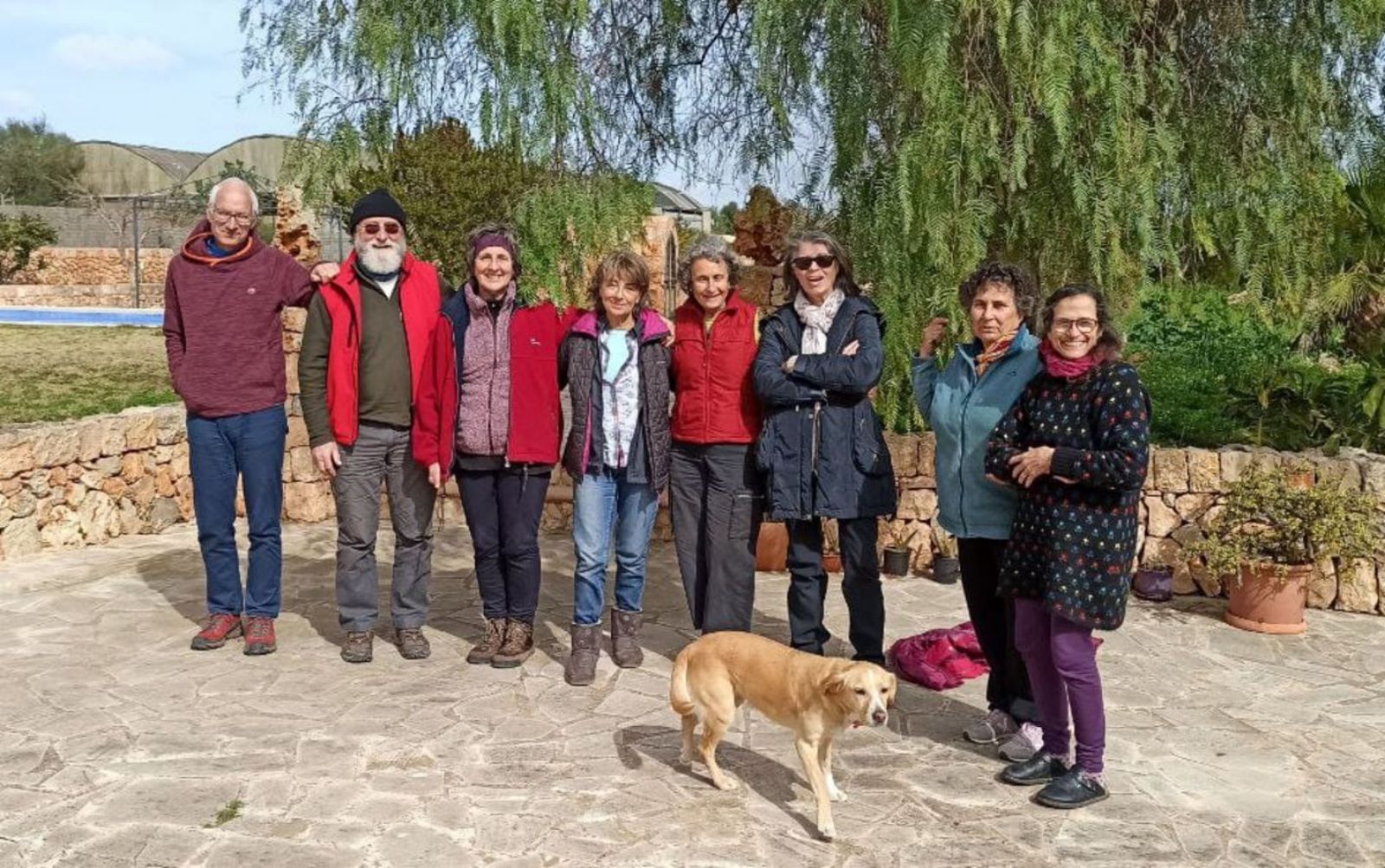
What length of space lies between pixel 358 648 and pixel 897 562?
3.19m

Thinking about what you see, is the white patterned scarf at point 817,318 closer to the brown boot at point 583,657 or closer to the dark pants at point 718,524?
the dark pants at point 718,524

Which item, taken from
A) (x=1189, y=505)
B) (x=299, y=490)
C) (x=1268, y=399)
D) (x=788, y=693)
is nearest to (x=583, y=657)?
(x=788, y=693)

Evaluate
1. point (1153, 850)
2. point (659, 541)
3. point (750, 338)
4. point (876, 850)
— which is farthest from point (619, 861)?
point (659, 541)

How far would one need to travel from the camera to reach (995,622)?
4148 millimetres

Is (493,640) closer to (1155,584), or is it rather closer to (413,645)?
(413,645)

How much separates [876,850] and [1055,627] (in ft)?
2.79

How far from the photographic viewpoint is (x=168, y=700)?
4621mm

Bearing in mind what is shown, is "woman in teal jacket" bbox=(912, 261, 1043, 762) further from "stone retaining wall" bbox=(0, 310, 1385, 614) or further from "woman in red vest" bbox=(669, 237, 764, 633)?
"stone retaining wall" bbox=(0, 310, 1385, 614)

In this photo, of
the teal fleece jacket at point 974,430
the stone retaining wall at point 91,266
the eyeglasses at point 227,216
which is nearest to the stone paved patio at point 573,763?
the teal fleece jacket at point 974,430

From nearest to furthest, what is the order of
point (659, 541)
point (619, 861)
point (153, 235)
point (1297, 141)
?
point (619, 861), point (1297, 141), point (659, 541), point (153, 235)

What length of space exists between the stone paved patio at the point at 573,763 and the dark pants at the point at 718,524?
17.5 inches

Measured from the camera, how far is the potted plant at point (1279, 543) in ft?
19.1

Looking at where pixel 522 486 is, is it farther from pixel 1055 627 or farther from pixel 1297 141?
pixel 1297 141

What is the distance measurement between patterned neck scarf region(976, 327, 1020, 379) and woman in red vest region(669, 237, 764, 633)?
1.00 metres
